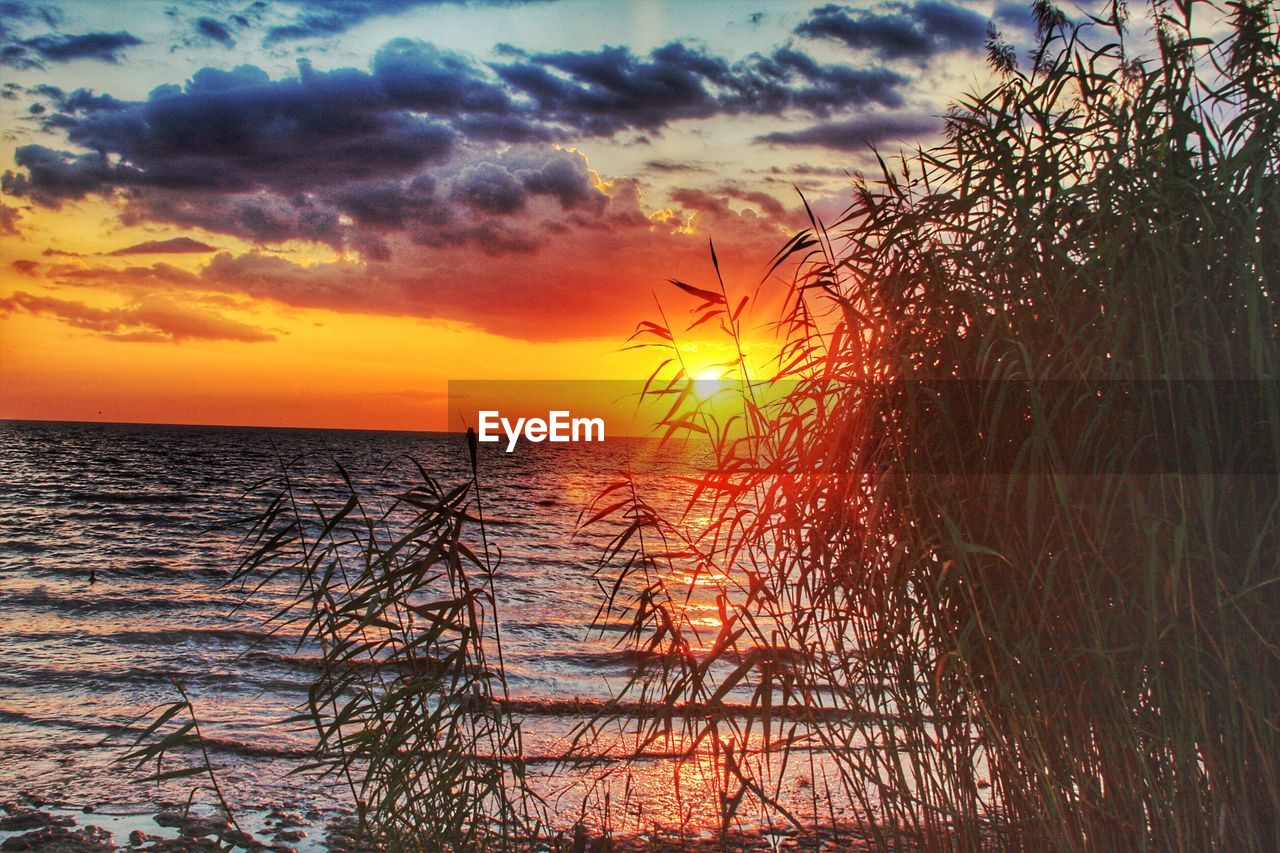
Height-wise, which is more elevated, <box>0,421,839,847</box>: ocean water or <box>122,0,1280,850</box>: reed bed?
<box>122,0,1280,850</box>: reed bed

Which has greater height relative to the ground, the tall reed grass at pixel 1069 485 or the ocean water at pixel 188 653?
the tall reed grass at pixel 1069 485

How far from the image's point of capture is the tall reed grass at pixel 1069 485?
3070 millimetres

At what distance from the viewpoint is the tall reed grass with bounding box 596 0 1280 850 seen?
3070mm

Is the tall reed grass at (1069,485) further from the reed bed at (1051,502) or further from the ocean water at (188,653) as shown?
the ocean water at (188,653)

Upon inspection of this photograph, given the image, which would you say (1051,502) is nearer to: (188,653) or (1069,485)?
(1069,485)

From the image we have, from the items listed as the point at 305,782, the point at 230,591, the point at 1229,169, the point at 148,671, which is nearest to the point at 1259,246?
the point at 1229,169

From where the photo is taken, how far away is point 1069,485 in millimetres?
3191

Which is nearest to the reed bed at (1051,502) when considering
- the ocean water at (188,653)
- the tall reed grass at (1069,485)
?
the tall reed grass at (1069,485)

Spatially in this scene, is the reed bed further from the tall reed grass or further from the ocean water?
the ocean water

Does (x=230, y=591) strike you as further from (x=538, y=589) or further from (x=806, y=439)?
(x=806, y=439)

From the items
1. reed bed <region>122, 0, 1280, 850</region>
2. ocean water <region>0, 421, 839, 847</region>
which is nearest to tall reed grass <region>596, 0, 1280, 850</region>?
reed bed <region>122, 0, 1280, 850</region>

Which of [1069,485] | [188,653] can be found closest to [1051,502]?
[1069,485]

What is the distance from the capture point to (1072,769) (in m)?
3.30

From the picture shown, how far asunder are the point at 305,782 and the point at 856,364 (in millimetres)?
6572
